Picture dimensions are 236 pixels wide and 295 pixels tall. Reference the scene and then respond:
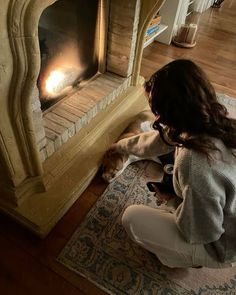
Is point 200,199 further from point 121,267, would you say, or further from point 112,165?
point 112,165

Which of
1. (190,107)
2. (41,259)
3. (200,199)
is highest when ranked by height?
(190,107)

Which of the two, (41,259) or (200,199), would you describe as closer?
(200,199)

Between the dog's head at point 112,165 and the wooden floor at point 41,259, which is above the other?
the dog's head at point 112,165

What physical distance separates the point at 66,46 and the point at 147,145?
2.27 ft

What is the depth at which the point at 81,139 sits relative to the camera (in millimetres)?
1382

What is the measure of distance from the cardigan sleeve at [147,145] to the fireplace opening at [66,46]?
484 mm

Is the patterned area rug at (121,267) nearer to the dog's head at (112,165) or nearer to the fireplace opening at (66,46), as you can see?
the dog's head at (112,165)

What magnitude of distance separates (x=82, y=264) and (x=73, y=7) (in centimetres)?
120

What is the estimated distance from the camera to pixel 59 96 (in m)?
1.42

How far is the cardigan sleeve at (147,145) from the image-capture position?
108 centimetres

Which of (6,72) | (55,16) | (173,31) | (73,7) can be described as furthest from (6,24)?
(173,31)

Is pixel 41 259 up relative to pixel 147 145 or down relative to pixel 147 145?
down

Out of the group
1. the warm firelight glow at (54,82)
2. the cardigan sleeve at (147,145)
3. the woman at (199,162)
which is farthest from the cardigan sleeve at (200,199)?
the warm firelight glow at (54,82)

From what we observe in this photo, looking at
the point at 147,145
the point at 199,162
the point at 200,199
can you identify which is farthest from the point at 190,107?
the point at 147,145
